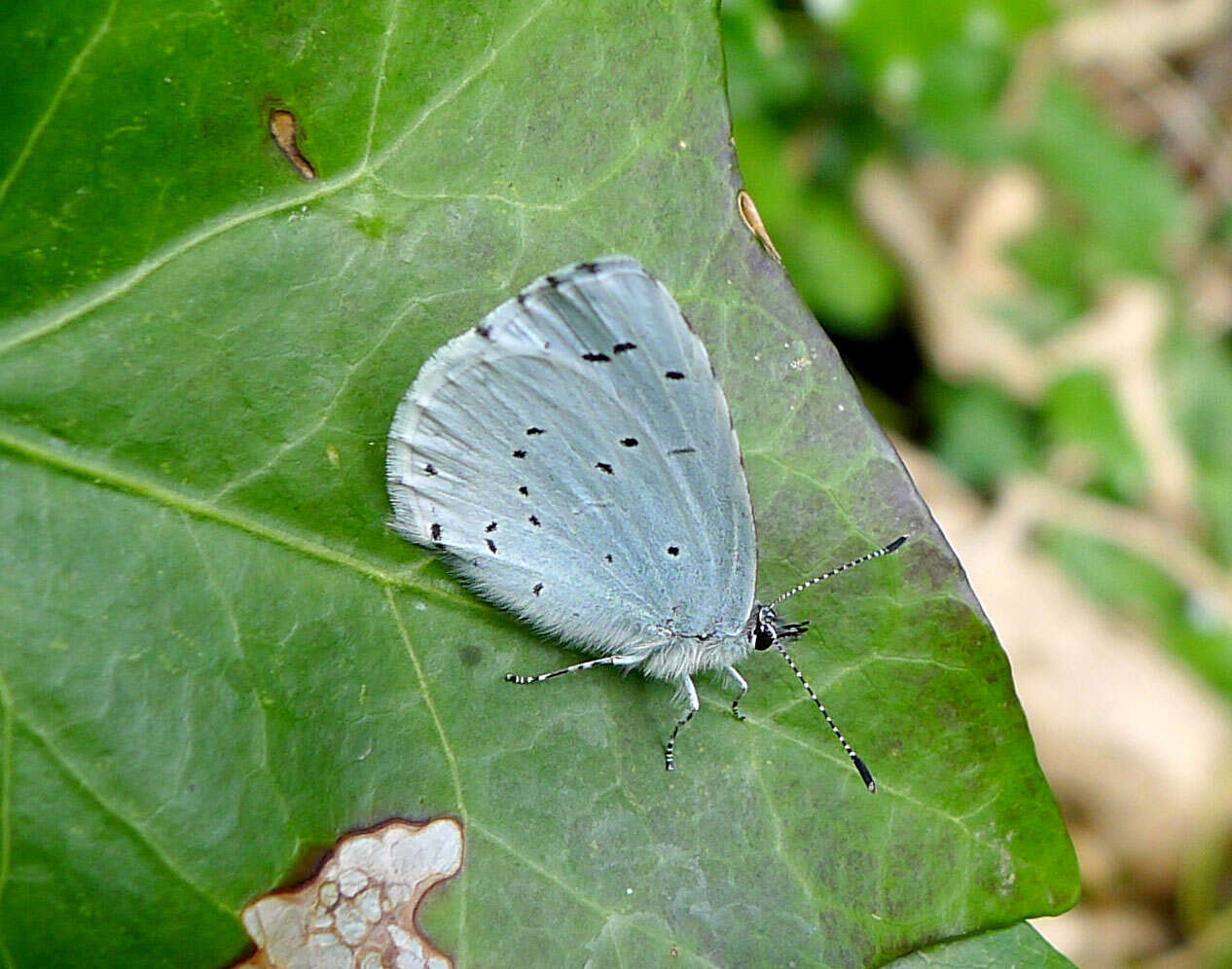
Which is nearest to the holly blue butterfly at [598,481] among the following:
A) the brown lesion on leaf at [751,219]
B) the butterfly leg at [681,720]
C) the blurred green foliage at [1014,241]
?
the butterfly leg at [681,720]

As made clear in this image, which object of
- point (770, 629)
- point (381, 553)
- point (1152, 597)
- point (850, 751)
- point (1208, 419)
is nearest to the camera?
point (381, 553)

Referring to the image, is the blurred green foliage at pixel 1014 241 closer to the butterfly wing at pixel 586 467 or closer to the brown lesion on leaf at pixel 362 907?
the butterfly wing at pixel 586 467

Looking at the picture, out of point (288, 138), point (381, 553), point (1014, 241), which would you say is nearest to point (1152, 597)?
point (1014, 241)

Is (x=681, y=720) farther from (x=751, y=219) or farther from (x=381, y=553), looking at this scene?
(x=751, y=219)

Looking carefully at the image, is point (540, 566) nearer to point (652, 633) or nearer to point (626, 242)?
point (652, 633)

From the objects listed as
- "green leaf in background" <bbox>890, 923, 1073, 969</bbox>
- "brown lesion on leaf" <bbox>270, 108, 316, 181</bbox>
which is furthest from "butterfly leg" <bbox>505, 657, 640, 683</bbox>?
"brown lesion on leaf" <bbox>270, 108, 316, 181</bbox>

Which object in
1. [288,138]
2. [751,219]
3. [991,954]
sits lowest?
[991,954]

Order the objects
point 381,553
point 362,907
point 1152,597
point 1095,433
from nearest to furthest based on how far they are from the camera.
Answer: point 362,907 → point 381,553 → point 1095,433 → point 1152,597
